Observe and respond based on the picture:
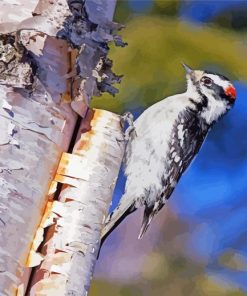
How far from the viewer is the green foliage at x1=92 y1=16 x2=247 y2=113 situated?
59.1 inches

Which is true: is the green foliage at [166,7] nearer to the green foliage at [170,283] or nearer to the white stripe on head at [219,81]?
the white stripe on head at [219,81]

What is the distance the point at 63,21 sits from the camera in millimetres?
622

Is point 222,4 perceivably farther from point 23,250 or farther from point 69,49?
point 23,250

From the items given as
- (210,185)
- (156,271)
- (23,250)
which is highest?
(23,250)

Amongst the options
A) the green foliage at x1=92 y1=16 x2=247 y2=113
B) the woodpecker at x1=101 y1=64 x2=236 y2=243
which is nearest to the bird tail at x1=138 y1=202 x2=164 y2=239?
the woodpecker at x1=101 y1=64 x2=236 y2=243

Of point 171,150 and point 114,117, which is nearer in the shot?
point 114,117

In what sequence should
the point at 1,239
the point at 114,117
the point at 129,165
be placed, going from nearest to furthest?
the point at 1,239 → the point at 114,117 → the point at 129,165

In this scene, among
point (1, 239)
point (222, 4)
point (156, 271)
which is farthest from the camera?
point (222, 4)

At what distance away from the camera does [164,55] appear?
1541 mm

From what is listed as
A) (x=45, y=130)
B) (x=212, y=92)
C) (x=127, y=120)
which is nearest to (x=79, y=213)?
(x=45, y=130)

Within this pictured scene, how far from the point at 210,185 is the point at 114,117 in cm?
82

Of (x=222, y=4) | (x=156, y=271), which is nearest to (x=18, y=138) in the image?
(x=156, y=271)

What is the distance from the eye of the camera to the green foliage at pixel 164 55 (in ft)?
4.92

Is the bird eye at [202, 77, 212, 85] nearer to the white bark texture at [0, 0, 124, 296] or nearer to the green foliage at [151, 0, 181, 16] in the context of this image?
the green foliage at [151, 0, 181, 16]
